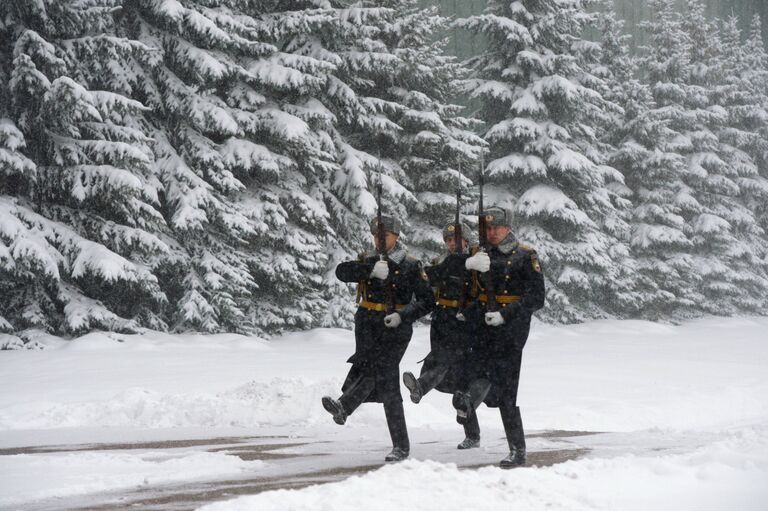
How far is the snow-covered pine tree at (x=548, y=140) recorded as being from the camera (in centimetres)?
2600

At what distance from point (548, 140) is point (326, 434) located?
18.2m

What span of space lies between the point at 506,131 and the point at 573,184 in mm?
2788

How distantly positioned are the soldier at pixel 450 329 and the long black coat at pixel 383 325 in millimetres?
224

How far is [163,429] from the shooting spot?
32.2ft

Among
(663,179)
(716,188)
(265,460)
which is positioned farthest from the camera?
(716,188)

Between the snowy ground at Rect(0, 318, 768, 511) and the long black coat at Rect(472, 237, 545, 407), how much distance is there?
72 cm

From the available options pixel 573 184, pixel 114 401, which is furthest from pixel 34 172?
pixel 573 184

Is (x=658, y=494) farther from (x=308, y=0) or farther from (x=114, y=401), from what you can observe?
(x=308, y=0)

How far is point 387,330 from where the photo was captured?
24.3ft

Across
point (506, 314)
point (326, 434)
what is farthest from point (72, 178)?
point (506, 314)

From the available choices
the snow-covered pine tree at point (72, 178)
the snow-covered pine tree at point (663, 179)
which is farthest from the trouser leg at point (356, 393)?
the snow-covered pine tree at point (663, 179)

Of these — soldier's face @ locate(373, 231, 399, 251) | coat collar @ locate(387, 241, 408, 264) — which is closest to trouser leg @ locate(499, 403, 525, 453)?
coat collar @ locate(387, 241, 408, 264)

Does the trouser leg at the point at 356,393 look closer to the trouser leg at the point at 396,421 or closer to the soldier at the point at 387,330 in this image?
the soldier at the point at 387,330

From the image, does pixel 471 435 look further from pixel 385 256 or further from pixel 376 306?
pixel 385 256
